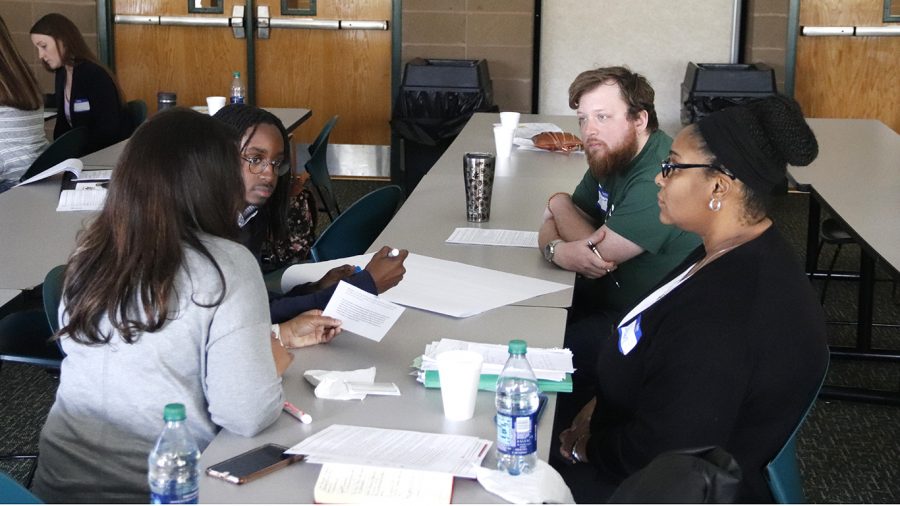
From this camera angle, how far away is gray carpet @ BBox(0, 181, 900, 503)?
3049 mm

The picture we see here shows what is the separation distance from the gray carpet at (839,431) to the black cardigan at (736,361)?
1.35 meters

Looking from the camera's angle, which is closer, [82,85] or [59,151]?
[59,151]

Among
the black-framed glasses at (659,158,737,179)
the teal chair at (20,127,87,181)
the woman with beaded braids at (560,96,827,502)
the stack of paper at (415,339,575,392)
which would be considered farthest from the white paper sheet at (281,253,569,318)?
the teal chair at (20,127,87,181)

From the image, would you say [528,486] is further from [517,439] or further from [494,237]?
[494,237]

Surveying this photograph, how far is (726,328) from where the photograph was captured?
5.59ft

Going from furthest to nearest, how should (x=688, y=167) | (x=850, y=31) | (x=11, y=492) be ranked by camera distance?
(x=850, y=31)
(x=688, y=167)
(x=11, y=492)

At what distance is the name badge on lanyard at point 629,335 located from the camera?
6.24 feet

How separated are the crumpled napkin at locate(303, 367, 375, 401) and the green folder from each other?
0.11m

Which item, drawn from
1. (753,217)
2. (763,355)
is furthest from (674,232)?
(763,355)

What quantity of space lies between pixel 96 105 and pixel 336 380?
368cm

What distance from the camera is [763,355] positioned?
170cm

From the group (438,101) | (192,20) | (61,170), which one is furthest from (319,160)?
(192,20)

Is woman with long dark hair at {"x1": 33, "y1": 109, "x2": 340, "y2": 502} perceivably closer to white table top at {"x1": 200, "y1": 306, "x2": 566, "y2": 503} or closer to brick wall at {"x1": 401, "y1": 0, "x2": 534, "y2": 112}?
white table top at {"x1": 200, "y1": 306, "x2": 566, "y2": 503}

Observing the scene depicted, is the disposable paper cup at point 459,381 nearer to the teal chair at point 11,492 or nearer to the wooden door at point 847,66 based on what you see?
the teal chair at point 11,492
